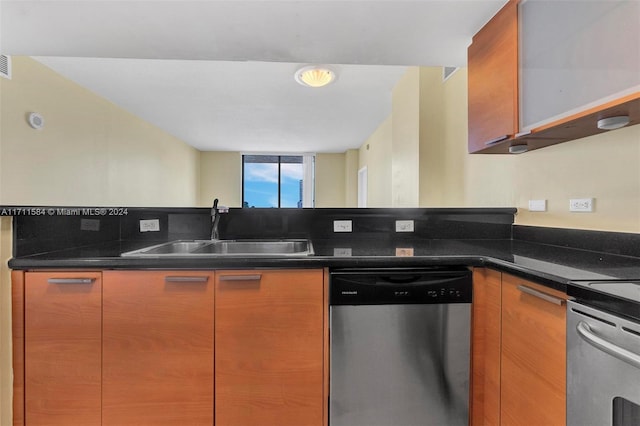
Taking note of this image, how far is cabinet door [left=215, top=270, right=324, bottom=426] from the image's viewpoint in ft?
4.00

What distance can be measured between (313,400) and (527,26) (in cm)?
186

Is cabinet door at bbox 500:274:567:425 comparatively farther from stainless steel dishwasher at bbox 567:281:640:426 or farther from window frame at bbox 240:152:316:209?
window frame at bbox 240:152:316:209

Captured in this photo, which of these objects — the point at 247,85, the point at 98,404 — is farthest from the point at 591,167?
the point at 247,85

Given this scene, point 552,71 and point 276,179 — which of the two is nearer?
point 552,71

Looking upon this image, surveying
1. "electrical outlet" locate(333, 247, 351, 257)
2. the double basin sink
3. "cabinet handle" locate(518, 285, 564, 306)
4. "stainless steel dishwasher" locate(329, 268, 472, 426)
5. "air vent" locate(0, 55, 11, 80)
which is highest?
"air vent" locate(0, 55, 11, 80)

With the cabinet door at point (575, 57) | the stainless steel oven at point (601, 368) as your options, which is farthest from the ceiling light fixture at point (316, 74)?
the stainless steel oven at point (601, 368)

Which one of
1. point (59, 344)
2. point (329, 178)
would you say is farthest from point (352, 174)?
point (59, 344)

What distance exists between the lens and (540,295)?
3.13ft

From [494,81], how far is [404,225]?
93cm

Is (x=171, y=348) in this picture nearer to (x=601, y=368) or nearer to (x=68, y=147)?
(x=601, y=368)

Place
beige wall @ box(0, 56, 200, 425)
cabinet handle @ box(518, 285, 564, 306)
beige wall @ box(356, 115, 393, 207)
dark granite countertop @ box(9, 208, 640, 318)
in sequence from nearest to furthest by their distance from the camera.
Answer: cabinet handle @ box(518, 285, 564, 306) → dark granite countertop @ box(9, 208, 640, 318) → beige wall @ box(0, 56, 200, 425) → beige wall @ box(356, 115, 393, 207)

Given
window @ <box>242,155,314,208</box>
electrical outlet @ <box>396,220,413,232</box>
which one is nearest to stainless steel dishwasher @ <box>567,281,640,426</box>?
electrical outlet @ <box>396,220,413,232</box>

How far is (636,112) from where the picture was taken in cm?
98

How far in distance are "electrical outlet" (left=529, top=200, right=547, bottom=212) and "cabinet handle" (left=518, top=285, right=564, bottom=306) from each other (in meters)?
0.83
